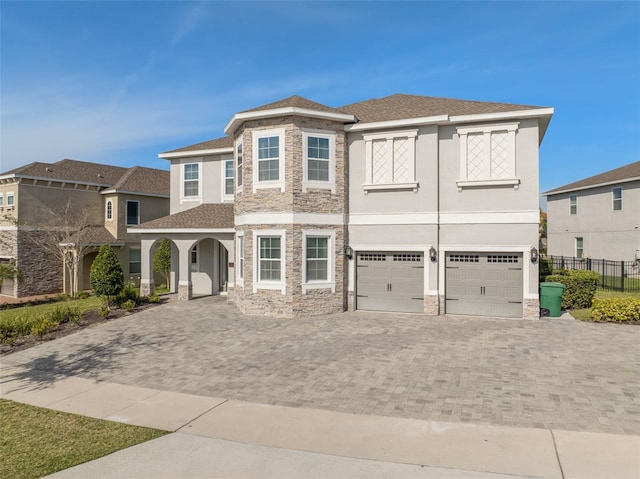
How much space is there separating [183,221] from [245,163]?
5.02 metres

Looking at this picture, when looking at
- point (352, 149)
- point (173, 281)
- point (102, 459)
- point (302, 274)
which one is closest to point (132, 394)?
point (102, 459)

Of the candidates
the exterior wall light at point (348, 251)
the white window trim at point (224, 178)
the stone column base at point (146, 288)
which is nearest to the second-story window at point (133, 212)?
the stone column base at point (146, 288)

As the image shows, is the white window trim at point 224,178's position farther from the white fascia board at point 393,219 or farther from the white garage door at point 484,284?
the white garage door at point 484,284

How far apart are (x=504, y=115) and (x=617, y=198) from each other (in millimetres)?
20055

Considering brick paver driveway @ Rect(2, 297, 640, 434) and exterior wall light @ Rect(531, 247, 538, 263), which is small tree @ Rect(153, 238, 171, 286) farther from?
exterior wall light @ Rect(531, 247, 538, 263)

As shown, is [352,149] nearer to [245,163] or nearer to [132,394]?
[245,163]

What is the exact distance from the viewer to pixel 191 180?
2064 centimetres

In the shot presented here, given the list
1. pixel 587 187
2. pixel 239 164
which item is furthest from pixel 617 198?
pixel 239 164

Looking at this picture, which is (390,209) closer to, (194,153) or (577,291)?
(577,291)

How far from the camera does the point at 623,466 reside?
196 inches

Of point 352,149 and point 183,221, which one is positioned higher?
point 352,149

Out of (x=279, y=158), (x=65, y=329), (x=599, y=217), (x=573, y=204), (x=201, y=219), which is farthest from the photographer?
(x=573, y=204)

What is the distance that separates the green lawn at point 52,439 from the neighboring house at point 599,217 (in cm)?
3077

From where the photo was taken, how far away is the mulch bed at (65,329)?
11719mm
